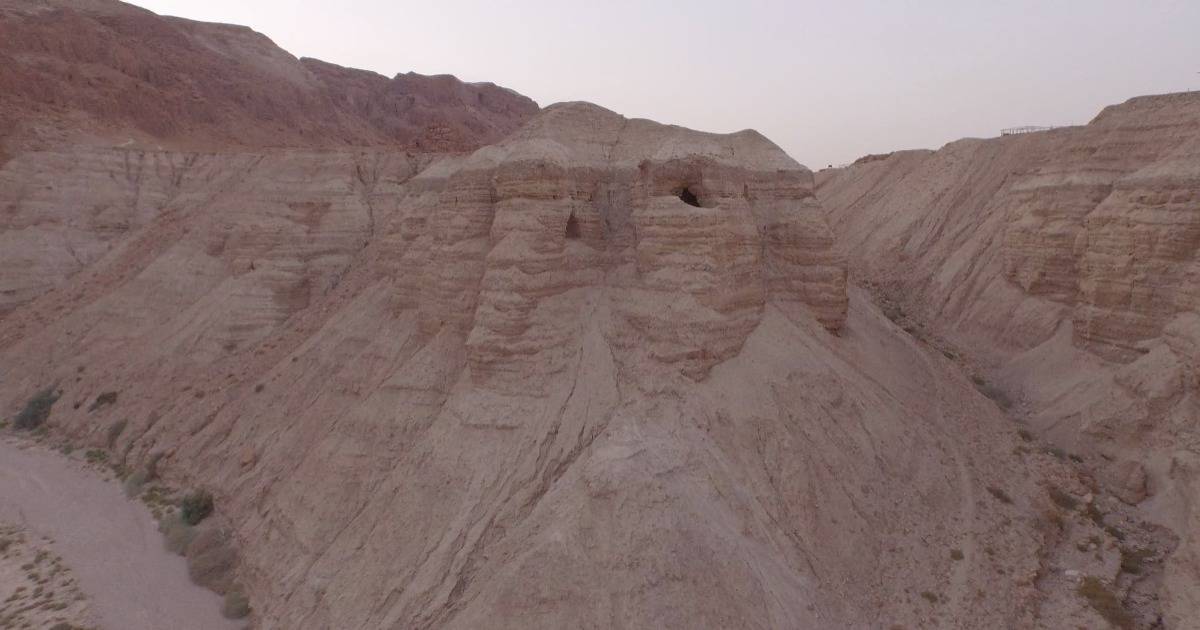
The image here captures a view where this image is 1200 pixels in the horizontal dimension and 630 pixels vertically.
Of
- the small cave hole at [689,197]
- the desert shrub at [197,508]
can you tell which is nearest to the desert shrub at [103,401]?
the desert shrub at [197,508]

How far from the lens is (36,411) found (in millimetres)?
22719

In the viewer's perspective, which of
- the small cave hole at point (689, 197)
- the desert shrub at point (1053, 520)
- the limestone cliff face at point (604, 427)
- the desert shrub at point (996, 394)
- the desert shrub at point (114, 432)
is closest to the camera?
the limestone cliff face at point (604, 427)

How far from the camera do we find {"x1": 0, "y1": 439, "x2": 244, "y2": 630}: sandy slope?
44.7 ft

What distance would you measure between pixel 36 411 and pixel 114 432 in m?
4.87

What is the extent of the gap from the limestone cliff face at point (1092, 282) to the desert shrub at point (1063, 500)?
1.60m

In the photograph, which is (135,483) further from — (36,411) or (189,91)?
(189,91)

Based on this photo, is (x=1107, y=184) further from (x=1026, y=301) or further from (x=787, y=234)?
(x=787, y=234)

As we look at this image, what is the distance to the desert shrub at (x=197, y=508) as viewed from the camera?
52.9 feet

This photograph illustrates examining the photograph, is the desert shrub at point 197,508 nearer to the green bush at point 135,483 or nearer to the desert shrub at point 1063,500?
the green bush at point 135,483

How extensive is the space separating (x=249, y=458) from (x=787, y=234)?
1566cm

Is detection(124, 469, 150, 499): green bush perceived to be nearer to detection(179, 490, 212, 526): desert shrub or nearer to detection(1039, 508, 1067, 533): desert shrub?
detection(179, 490, 212, 526): desert shrub

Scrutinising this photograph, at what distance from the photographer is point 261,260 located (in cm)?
2422

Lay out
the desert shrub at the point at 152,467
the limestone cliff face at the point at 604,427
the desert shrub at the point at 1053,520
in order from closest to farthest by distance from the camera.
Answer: the limestone cliff face at the point at 604,427
the desert shrub at the point at 1053,520
the desert shrub at the point at 152,467

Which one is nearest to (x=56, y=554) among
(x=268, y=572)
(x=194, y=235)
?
(x=268, y=572)
